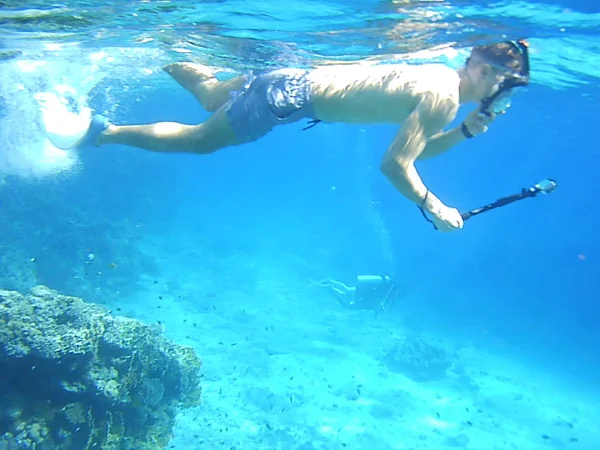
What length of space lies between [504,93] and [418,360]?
48.9 ft

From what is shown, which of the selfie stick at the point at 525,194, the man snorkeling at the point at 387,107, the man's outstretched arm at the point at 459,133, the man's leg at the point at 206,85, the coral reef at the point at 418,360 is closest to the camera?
the selfie stick at the point at 525,194

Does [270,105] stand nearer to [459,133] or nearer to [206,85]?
[206,85]

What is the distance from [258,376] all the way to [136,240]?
1343 cm

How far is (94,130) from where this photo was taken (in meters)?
6.82

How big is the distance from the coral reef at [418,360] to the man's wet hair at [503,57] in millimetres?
13914

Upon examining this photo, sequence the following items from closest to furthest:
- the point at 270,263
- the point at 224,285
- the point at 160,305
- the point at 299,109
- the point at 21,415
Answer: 1. the point at 299,109
2. the point at 21,415
3. the point at 160,305
4. the point at 224,285
5. the point at 270,263

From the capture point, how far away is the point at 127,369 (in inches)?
336

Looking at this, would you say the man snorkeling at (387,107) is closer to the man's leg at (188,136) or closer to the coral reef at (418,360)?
the man's leg at (188,136)

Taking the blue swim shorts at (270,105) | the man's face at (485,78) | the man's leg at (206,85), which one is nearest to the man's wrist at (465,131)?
the man's face at (485,78)

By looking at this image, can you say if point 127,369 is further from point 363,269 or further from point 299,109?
point 363,269

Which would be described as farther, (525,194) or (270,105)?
(270,105)

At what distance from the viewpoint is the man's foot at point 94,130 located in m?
6.78

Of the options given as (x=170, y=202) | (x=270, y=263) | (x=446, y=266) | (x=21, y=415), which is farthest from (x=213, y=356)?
(x=446, y=266)

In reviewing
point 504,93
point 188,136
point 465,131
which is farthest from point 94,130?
point 504,93
